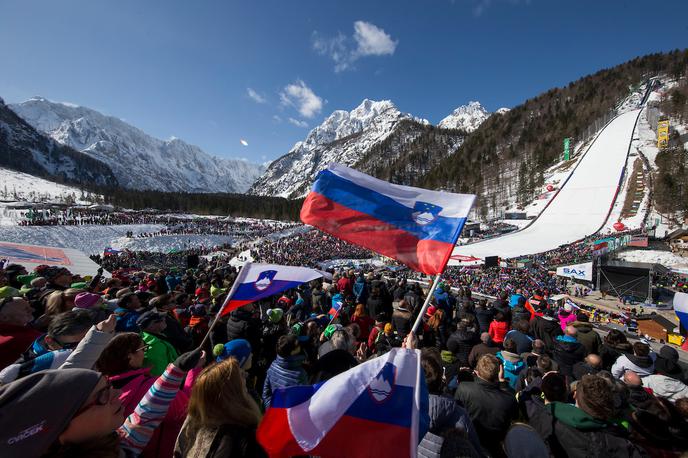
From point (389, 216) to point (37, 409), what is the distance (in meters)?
3.43

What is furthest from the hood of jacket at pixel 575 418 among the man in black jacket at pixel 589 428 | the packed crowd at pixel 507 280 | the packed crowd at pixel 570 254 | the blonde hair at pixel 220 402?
the packed crowd at pixel 570 254

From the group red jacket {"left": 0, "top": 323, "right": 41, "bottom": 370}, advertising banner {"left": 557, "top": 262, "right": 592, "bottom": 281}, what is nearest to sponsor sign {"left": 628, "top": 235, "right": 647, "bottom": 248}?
advertising banner {"left": 557, "top": 262, "right": 592, "bottom": 281}

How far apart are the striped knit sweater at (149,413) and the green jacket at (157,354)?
3.65ft

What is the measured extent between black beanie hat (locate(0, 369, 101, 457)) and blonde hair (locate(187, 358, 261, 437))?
2.24 ft

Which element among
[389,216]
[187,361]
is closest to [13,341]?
[187,361]

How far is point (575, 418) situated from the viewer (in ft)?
7.51

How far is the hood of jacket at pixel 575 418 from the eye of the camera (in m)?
2.23

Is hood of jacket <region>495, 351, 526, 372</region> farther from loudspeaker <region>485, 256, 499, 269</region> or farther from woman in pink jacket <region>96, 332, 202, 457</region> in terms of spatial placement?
loudspeaker <region>485, 256, 499, 269</region>

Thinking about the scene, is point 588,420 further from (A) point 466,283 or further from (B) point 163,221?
(B) point 163,221

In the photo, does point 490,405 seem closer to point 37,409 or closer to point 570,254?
point 37,409

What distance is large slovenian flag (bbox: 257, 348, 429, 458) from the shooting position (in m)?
1.92

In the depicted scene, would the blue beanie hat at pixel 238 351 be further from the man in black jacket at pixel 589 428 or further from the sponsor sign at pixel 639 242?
the sponsor sign at pixel 639 242

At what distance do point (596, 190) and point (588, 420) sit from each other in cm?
6672

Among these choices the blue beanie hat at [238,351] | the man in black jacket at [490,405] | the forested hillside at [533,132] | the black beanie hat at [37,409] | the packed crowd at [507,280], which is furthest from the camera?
the forested hillside at [533,132]
